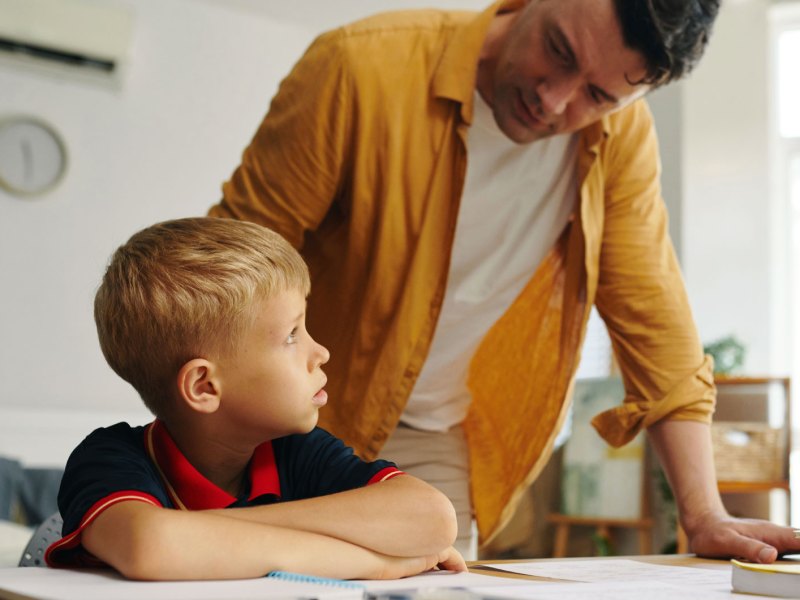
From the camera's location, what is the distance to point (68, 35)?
4453mm

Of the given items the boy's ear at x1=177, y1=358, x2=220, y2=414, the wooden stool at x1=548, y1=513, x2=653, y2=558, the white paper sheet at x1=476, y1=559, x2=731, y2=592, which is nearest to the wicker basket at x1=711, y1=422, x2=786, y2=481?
the wooden stool at x1=548, y1=513, x2=653, y2=558

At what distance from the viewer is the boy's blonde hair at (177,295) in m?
0.96


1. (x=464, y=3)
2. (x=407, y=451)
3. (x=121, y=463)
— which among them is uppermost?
(x=464, y=3)

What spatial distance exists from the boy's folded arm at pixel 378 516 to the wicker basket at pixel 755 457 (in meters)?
3.07

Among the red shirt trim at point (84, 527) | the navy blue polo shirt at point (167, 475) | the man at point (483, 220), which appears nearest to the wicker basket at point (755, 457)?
the man at point (483, 220)

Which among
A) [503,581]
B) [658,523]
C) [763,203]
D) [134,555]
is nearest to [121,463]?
[134,555]

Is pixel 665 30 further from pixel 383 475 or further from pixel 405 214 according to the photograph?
pixel 383 475

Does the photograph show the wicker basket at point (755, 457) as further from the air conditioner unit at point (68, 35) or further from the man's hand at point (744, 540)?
the air conditioner unit at point (68, 35)

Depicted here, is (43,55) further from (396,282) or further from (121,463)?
(121,463)

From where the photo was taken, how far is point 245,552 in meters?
0.77

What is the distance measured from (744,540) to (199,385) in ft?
2.23

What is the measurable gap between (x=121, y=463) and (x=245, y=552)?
6.8 inches

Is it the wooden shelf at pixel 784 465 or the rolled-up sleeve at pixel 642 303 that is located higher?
the rolled-up sleeve at pixel 642 303

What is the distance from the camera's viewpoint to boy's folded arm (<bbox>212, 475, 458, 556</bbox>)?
2.72 feet
